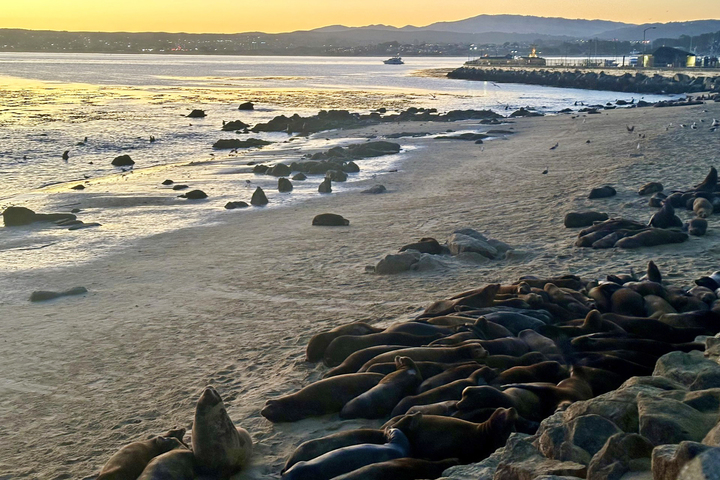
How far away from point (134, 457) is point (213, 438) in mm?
603

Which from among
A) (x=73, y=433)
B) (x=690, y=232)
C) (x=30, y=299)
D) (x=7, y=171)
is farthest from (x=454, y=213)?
(x=7, y=171)

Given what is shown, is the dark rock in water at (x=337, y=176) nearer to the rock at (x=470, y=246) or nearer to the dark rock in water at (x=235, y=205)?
the dark rock in water at (x=235, y=205)

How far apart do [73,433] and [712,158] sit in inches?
725

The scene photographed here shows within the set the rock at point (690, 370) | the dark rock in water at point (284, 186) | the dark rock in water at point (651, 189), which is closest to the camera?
the rock at point (690, 370)

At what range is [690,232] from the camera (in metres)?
11.5

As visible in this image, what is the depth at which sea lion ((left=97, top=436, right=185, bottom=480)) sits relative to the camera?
5.00 meters

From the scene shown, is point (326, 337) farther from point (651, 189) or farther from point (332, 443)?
point (651, 189)

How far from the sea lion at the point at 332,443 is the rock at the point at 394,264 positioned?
18.5 ft

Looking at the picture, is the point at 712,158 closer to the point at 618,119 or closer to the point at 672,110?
the point at 618,119

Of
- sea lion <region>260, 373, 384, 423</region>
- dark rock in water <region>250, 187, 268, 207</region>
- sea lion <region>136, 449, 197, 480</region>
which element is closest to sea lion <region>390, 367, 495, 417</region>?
sea lion <region>260, 373, 384, 423</region>

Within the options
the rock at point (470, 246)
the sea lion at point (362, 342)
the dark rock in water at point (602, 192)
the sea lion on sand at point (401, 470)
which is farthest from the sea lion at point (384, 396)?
the dark rock in water at point (602, 192)

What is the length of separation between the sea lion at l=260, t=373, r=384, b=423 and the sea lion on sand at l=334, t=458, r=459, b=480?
1550 mm

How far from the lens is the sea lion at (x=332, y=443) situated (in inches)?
196

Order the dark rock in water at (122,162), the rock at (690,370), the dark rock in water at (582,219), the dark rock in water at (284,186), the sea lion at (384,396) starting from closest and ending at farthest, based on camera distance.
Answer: the rock at (690,370) < the sea lion at (384,396) < the dark rock in water at (582,219) < the dark rock in water at (284,186) < the dark rock in water at (122,162)
